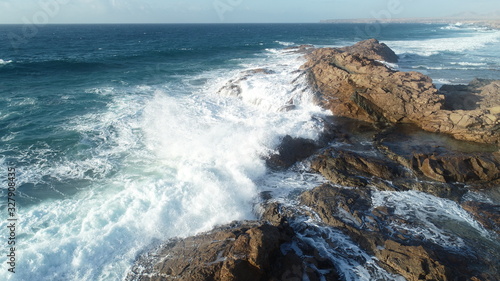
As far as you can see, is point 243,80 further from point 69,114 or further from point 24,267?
point 24,267

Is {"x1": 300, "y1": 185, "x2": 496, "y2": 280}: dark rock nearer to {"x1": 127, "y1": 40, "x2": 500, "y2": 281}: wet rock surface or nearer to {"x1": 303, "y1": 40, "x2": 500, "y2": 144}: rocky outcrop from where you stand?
{"x1": 127, "y1": 40, "x2": 500, "y2": 281}: wet rock surface

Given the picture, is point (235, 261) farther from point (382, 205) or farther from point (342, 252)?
point (382, 205)

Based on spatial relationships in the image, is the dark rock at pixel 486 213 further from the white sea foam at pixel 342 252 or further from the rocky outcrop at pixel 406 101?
the rocky outcrop at pixel 406 101

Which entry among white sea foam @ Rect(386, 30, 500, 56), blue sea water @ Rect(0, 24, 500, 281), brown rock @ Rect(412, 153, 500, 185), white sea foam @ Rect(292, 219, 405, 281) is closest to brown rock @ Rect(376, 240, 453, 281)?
white sea foam @ Rect(292, 219, 405, 281)

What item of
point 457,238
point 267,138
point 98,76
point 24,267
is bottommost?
point 457,238

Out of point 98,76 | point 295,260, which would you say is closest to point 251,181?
point 295,260

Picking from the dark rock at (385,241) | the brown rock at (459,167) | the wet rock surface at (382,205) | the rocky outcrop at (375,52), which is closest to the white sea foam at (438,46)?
the rocky outcrop at (375,52)

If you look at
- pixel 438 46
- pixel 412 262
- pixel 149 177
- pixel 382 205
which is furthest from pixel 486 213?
pixel 438 46
